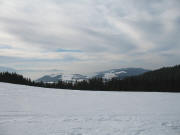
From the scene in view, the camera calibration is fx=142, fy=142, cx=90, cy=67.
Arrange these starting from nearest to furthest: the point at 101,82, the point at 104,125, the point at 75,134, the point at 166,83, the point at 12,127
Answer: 1. the point at 75,134
2. the point at 12,127
3. the point at 104,125
4. the point at 166,83
5. the point at 101,82

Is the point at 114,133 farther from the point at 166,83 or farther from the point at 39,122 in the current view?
the point at 166,83

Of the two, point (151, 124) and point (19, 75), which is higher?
point (19, 75)

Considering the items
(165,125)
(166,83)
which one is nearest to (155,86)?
(166,83)

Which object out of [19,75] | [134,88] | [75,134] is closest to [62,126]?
[75,134]

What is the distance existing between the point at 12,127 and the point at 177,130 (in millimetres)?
6270

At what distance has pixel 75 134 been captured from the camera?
485 centimetres

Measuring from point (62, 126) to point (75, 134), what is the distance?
3.20 feet

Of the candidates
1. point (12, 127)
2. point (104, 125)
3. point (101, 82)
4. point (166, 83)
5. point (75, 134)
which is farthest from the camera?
point (101, 82)

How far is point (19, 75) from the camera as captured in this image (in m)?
61.0

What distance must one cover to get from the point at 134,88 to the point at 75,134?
48754 millimetres

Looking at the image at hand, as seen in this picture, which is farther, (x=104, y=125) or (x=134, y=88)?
(x=134, y=88)

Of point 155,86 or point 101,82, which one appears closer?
point 155,86

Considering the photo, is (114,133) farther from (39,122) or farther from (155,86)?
(155,86)

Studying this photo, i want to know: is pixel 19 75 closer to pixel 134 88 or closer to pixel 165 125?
pixel 134 88
